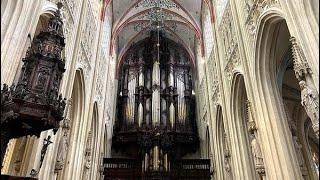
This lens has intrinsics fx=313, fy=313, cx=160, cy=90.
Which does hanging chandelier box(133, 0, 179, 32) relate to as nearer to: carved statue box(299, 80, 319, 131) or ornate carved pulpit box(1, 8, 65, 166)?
ornate carved pulpit box(1, 8, 65, 166)

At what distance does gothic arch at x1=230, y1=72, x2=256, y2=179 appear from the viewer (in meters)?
12.2

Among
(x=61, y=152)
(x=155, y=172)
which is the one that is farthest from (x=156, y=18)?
(x=61, y=152)

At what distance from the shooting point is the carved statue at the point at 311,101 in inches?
267

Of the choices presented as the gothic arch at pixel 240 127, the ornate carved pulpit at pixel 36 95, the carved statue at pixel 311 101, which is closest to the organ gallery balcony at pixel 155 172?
the gothic arch at pixel 240 127

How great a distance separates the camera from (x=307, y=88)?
710 centimetres

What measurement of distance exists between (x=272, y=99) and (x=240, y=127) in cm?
331

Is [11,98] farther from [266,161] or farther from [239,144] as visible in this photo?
[239,144]

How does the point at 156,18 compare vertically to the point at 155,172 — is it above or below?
above

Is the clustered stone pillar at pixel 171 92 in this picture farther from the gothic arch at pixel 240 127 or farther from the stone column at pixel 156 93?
the gothic arch at pixel 240 127

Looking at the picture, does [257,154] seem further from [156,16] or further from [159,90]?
[156,16]

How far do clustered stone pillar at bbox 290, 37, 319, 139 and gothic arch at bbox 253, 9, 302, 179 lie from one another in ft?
6.63

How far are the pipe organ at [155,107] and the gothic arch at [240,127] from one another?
5874 millimetres

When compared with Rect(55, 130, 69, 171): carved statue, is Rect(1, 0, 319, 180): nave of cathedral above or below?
above

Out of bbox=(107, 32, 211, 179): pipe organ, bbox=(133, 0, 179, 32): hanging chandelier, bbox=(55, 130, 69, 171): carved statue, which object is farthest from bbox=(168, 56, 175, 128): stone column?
bbox=(55, 130, 69, 171): carved statue
